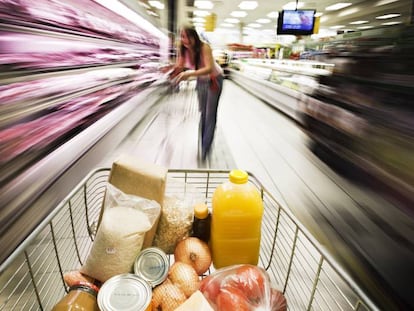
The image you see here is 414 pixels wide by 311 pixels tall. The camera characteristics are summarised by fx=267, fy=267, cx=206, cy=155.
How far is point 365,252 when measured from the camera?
167 centimetres

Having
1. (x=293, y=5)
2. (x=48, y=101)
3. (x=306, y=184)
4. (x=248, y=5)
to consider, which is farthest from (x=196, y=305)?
(x=293, y=5)

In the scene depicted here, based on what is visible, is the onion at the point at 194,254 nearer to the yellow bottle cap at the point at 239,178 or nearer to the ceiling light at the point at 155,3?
the yellow bottle cap at the point at 239,178

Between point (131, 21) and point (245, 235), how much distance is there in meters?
4.83

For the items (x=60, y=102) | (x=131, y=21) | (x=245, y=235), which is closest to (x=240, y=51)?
(x=131, y=21)

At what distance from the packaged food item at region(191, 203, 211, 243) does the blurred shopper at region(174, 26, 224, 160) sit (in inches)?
74.9

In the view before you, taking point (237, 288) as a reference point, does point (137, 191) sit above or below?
above

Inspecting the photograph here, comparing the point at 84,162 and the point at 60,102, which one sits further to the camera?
the point at 84,162

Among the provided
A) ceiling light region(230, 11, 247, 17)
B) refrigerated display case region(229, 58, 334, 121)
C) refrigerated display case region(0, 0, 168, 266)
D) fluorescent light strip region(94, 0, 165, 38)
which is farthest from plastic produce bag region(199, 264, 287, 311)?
ceiling light region(230, 11, 247, 17)

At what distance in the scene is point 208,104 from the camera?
2908mm

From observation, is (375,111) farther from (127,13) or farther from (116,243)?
(127,13)

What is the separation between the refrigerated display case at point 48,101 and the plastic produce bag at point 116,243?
0.96m

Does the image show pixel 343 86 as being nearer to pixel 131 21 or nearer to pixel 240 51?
pixel 131 21

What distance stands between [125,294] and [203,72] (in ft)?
7.50

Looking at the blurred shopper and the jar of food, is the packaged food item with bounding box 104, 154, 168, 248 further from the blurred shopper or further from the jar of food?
the blurred shopper
